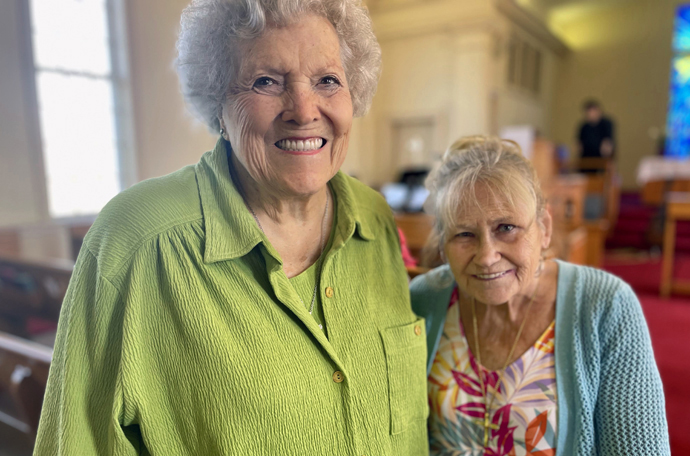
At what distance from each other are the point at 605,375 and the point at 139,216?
1121 millimetres

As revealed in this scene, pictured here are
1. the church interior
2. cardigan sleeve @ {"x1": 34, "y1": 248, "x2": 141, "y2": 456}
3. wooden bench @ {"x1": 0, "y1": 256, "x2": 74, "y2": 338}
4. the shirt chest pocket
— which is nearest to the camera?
cardigan sleeve @ {"x1": 34, "y1": 248, "x2": 141, "y2": 456}

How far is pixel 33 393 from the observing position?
1.51 meters

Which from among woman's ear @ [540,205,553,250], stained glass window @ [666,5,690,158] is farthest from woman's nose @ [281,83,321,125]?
stained glass window @ [666,5,690,158]

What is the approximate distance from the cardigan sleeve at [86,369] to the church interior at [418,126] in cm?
78

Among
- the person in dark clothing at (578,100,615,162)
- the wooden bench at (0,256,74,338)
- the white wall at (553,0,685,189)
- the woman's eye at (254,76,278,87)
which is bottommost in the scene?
the wooden bench at (0,256,74,338)

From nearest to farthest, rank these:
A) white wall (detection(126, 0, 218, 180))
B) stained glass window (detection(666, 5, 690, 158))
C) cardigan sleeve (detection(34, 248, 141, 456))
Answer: cardigan sleeve (detection(34, 248, 141, 456)) → white wall (detection(126, 0, 218, 180)) → stained glass window (detection(666, 5, 690, 158))

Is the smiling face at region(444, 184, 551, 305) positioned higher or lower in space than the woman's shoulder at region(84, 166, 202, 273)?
lower

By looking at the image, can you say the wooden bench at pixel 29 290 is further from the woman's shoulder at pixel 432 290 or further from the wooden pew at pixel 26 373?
the woman's shoulder at pixel 432 290

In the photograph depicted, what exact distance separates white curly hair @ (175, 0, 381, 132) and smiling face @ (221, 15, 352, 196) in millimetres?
23

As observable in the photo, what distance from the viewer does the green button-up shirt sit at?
825mm

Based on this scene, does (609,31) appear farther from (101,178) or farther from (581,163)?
(101,178)

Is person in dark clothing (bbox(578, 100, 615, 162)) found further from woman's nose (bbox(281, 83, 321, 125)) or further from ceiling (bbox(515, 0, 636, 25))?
woman's nose (bbox(281, 83, 321, 125))

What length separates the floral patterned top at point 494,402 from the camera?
1.13 meters

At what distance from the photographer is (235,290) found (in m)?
0.88
